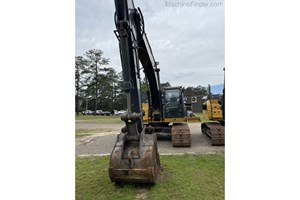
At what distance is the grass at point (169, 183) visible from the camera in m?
2.39

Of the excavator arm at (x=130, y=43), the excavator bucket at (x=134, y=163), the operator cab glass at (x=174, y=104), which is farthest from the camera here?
the operator cab glass at (x=174, y=104)

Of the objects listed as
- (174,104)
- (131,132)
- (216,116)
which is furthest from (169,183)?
(174,104)

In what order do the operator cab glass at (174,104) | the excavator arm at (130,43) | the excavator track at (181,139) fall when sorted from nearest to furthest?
the excavator arm at (130,43)
the excavator track at (181,139)
the operator cab glass at (174,104)

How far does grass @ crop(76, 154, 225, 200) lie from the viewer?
2.39 metres

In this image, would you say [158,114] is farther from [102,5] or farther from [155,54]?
[102,5]

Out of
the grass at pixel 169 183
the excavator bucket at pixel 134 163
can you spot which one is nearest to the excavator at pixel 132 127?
the excavator bucket at pixel 134 163

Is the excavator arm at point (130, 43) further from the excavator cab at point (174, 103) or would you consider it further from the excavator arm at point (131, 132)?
the excavator cab at point (174, 103)

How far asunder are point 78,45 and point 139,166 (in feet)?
4.51

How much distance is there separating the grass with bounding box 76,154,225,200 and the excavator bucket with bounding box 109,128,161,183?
14cm

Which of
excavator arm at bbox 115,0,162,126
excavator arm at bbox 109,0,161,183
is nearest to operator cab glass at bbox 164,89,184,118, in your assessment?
excavator arm at bbox 115,0,162,126

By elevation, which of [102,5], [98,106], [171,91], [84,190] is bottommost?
[84,190]

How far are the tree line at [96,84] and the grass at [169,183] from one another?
3.05 feet

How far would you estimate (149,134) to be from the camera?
8.71 ft
